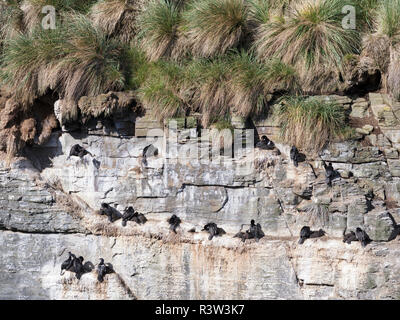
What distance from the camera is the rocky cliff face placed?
908cm

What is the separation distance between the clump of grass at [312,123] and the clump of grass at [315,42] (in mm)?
480

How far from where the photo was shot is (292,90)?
32.0ft

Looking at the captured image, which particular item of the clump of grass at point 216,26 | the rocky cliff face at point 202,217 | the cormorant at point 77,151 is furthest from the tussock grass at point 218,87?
the cormorant at point 77,151

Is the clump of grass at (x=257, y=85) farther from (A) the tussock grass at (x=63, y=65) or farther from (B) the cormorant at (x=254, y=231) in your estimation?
(A) the tussock grass at (x=63, y=65)

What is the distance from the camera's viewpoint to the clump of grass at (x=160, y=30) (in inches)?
418

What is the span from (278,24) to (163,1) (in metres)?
2.25

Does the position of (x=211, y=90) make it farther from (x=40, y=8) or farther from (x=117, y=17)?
(x=40, y=8)

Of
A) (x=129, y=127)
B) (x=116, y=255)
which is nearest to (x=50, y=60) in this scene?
(x=129, y=127)

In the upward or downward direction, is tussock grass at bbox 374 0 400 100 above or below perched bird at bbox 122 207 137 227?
above

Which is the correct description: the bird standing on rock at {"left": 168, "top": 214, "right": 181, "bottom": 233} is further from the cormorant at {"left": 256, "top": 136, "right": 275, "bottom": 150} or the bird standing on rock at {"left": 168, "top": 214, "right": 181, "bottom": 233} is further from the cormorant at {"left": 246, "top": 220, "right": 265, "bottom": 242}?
the cormorant at {"left": 256, "top": 136, "right": 275, "bottom": 150}

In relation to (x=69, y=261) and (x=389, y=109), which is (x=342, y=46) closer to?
(x=389, y=109)

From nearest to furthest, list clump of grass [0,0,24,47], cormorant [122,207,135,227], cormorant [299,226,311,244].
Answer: cormorant [299,226,311,244], cormorant [122,207,135,227], clump of grass [0,0,24,47]

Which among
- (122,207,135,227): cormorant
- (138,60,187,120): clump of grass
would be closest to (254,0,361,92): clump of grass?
(138,60,187,120): clump of grass

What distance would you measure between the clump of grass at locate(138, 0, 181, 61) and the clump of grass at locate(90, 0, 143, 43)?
468mm
